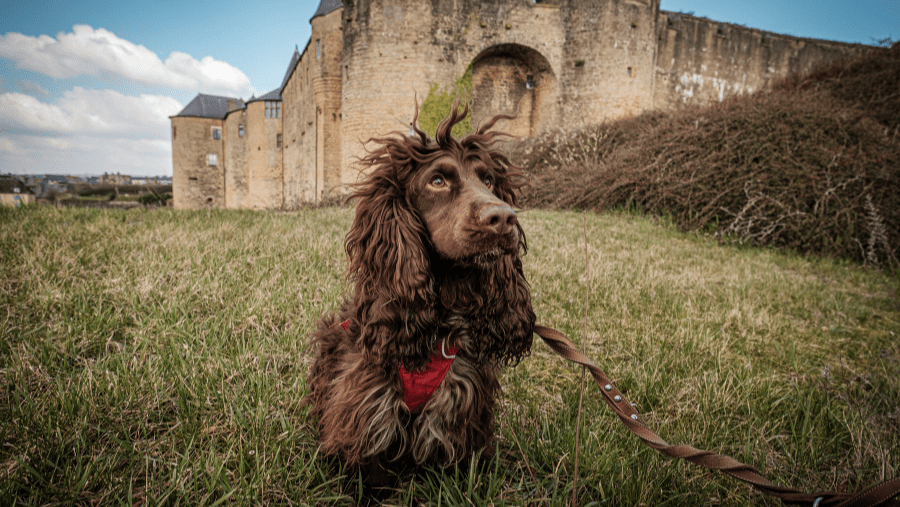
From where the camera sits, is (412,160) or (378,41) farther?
(378,41)

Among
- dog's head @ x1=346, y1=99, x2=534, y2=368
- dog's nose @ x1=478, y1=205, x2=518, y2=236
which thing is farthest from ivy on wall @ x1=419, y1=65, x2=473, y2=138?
dog's nose @ x1=478, y1=205, x2=518, y2=236

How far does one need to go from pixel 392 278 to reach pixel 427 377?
425 millimetres

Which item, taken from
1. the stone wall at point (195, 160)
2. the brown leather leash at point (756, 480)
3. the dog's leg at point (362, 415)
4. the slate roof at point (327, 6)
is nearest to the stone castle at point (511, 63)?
the slate roof at point (327, 6)

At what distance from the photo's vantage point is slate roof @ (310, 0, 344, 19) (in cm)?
2339

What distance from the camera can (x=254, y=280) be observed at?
3.35 meters

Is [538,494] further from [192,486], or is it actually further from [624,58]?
[624,58]

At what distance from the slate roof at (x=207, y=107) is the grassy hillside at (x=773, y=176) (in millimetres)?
45135

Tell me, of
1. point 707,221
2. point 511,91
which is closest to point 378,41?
point 511,91

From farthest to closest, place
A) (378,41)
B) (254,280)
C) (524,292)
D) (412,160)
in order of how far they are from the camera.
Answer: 1. (378,41)
2. (254,280)
3. (524,292)
4. (412,160)

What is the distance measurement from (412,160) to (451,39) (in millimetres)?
20548

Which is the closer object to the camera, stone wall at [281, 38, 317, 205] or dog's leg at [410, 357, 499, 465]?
dog's leg at [410, 357, 499, 465]

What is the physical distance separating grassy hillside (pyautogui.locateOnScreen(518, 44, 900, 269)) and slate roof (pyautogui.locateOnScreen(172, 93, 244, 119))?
45.1m

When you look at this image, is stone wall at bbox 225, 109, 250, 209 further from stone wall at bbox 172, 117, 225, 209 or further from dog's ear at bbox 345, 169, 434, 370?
dog's ear at bbox 345, 169, 434, 370

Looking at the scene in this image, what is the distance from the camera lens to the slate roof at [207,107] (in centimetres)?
4184
